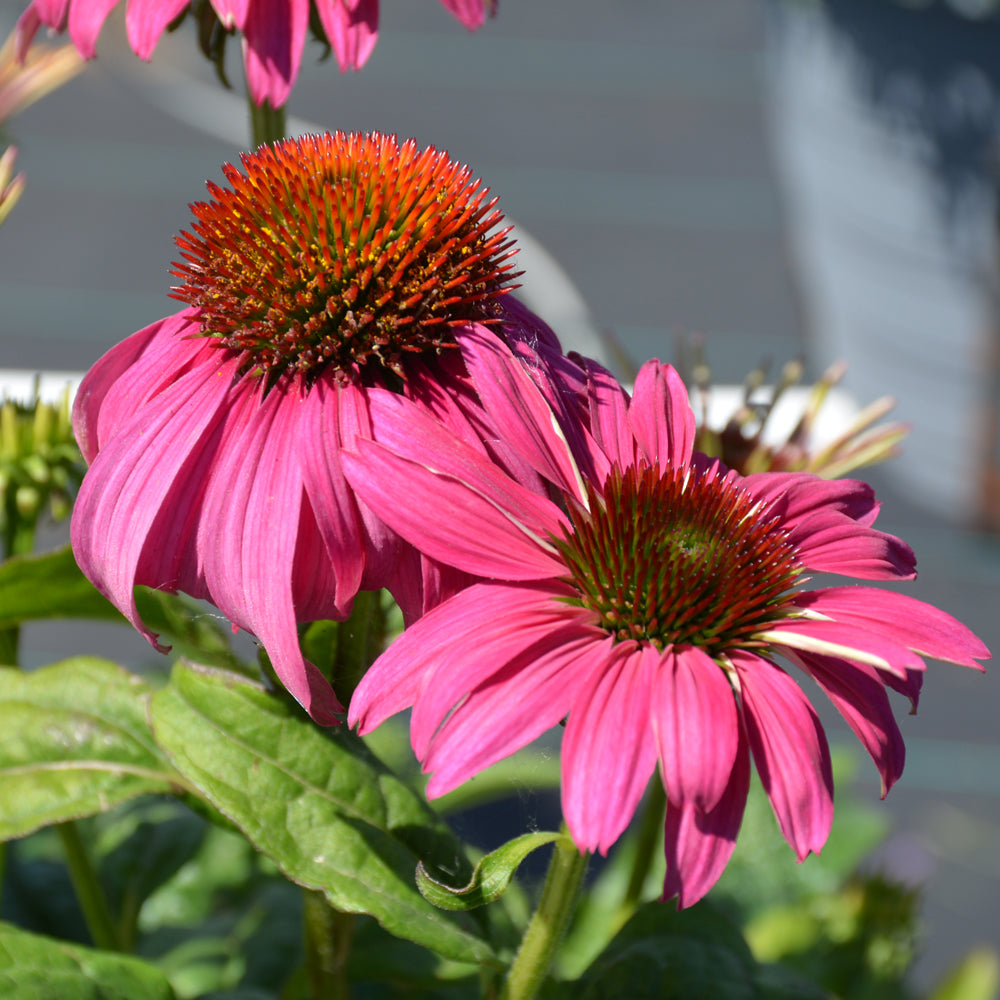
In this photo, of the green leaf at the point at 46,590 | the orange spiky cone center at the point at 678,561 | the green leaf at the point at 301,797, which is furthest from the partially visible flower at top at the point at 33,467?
the orange spiky cone center at the point at 678,561

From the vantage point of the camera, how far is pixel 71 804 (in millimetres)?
462

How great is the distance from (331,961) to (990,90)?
5.59ft

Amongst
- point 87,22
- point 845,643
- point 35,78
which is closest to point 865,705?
point 845,643

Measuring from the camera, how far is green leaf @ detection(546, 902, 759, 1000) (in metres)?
0.47

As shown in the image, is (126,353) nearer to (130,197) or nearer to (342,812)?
(342,812)

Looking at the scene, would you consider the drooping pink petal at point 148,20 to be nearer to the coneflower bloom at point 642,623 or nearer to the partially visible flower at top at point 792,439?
the coneflower bloom at point 642,623

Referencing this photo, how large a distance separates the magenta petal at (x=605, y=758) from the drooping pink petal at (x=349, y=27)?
0.25m

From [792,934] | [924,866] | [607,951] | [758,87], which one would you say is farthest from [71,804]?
[758,87]

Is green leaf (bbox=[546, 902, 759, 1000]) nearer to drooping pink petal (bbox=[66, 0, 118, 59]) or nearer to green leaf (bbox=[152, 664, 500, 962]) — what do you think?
green leaf (bbox=[152, 664, 500, 962])

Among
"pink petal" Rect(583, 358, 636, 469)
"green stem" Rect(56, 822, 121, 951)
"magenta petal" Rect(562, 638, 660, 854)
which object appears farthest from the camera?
"green stem" Rect(56, 822, 121, 951)

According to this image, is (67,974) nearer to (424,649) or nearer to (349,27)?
(424,649)

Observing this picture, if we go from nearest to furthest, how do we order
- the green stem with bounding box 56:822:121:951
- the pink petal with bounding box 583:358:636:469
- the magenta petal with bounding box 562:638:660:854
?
the magenta petal with bounding box 562:638:660:854 < the pink petal with bounding box 583:358:636:469 < the green stem with bounding box 56:822:121:951

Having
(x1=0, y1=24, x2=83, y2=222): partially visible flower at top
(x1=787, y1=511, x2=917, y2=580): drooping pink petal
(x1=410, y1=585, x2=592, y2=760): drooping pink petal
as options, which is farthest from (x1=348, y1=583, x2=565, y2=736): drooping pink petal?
(x1=0, y1=24, x2=83, y2=222): partially visible flower at top

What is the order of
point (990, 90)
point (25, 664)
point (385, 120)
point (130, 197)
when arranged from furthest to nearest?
point (385, 120)
point (130, 197)
point (990, 90)
point (25, 664)
